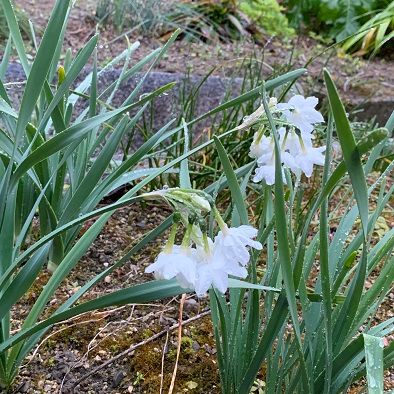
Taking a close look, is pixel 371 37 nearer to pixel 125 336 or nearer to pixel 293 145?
pixel 125 336

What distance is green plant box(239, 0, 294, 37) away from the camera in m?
4.32

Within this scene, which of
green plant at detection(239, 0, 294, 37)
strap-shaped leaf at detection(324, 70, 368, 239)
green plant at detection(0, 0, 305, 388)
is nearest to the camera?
strap-shaped leaf at detection(324, 70, 368, 239)

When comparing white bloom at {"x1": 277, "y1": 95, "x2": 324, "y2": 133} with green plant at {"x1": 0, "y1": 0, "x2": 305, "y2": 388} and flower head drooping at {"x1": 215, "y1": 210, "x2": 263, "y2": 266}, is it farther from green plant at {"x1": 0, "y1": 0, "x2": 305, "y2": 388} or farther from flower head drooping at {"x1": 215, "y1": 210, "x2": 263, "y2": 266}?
flower head drooping at {"x1": 215, "y1": 210, "x2": 263, "y2": 266}

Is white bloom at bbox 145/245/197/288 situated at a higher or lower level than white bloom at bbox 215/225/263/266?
lower

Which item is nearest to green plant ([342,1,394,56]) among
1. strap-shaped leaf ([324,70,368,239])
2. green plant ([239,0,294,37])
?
green plant ([239,0,294,37])

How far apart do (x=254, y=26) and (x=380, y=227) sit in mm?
2858

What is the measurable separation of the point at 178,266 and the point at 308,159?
0.29 m

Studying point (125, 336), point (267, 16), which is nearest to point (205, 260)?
point (125, 336)

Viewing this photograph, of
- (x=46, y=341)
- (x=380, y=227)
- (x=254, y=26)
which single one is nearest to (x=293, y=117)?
(x=46, y=341)

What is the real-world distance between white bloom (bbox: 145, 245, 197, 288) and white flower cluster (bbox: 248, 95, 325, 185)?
8.6 inches

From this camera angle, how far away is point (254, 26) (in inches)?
171

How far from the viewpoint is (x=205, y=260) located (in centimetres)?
69

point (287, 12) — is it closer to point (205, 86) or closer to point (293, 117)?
point (205, 86)

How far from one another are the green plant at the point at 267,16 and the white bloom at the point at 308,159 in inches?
144
